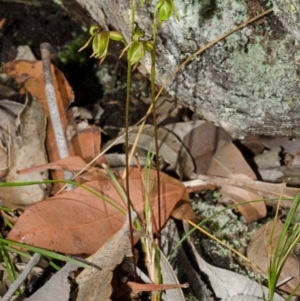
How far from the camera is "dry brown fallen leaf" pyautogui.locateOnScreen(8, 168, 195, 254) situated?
1878 mm

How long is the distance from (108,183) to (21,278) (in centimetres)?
48

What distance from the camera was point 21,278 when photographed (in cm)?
177

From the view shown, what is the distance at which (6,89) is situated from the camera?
8.34ft

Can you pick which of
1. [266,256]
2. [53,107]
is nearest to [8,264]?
[53,107]

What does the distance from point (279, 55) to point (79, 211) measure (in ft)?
2.86

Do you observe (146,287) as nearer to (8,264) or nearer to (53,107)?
(8,264)

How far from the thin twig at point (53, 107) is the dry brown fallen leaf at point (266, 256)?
76cm

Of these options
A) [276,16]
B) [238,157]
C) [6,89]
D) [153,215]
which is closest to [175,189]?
[153,215]

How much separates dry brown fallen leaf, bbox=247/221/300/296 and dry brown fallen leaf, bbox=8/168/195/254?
0.90ft

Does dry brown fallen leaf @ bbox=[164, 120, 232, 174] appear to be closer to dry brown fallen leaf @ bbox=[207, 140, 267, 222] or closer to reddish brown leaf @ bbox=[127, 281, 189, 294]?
dry brown fallen leaf @ bbox=[207, 140, 267, 222]

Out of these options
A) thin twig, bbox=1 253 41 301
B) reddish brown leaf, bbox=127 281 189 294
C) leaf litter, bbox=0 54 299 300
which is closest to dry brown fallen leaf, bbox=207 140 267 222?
leaf litter, bbox=0 54 299 300

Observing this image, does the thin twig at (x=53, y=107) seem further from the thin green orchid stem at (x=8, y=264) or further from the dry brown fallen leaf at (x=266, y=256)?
the dry brown fallen leaf at (x=266, y=256)

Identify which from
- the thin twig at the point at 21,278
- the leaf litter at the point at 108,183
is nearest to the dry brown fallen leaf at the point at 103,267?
the leaf litter at the point at 108,183

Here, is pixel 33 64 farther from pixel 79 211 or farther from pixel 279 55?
pixel 279 55
